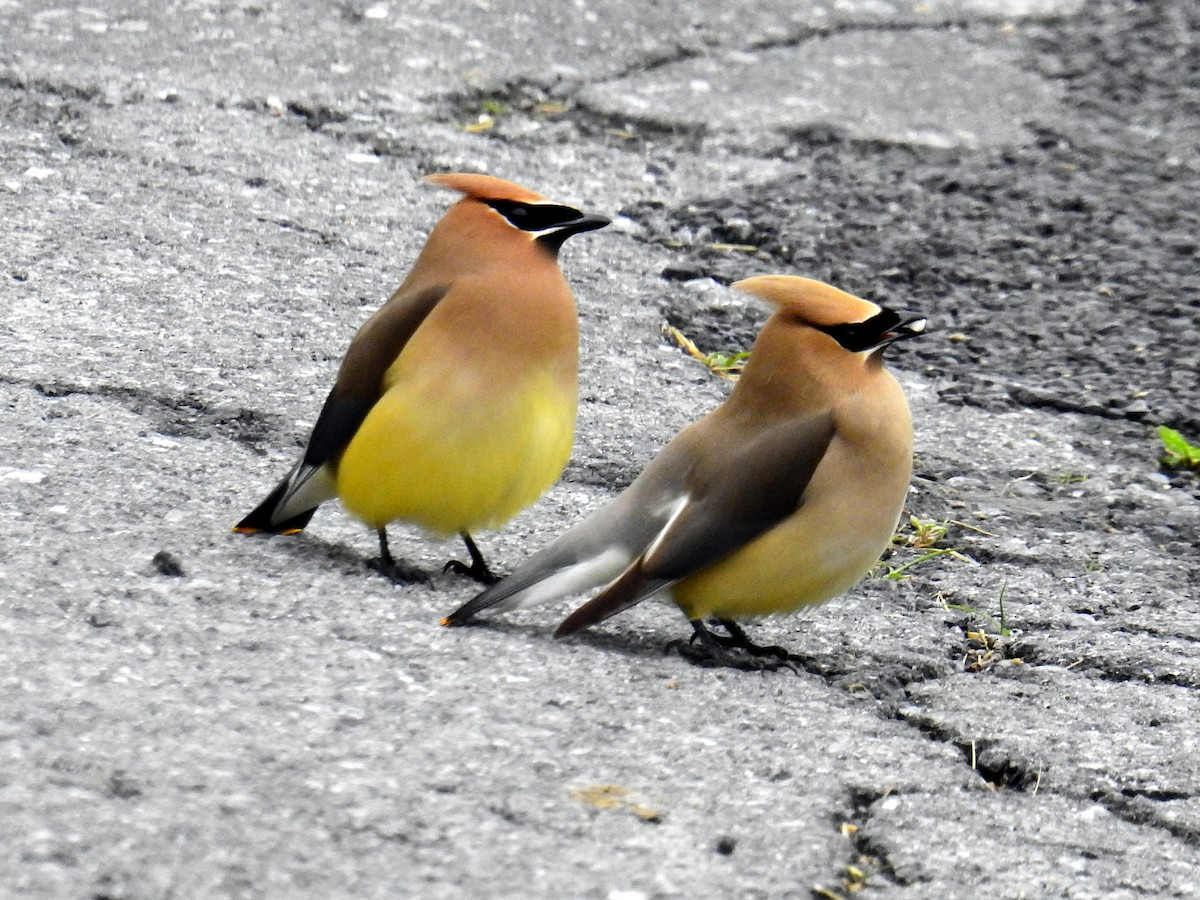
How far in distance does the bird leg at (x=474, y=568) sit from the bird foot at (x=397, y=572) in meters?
0.07

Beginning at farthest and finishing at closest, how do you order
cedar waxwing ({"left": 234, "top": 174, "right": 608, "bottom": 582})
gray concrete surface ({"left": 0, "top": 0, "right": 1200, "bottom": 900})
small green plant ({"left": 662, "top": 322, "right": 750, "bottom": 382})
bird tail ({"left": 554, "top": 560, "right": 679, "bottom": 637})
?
small green plant ({"left": 662, "top": 322, "right": 750, "bottom": 382}), cedar waxwing ({"left": 234, "top": 174, "right": 608, "bottom": 582}), bird tail ({"left": 554, "top": 560, "right": 679, "bottom": 637}), gray concrete surface ({"left": 0, "top": 0, "right": 1200, "bottom": 900})

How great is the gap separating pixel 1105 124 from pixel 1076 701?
3.67 metres

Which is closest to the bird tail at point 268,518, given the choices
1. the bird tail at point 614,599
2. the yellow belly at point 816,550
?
the bird tail at point 614,599

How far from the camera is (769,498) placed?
3186 millimetres

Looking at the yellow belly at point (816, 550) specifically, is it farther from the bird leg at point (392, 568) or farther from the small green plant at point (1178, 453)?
the small green plant at point (1178, 453)

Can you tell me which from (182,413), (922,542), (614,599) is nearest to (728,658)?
(614,599)

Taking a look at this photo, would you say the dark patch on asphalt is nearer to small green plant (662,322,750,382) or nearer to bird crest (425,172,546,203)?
small green plant (662,322,750,382)

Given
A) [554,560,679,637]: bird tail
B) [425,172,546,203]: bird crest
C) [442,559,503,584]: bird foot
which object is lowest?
[442,559,503,584]: bird foot

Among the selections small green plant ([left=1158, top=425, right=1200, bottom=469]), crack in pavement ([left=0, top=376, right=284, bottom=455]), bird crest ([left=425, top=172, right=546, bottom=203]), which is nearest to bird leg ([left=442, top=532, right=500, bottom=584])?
crack in pavement ([left=0, top=376, right=284, bottom=455])

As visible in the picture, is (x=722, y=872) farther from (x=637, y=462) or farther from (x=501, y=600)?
(x=637, y=462)

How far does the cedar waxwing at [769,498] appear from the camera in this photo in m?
3.15

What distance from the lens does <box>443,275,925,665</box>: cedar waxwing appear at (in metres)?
3.15

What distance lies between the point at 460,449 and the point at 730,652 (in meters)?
0.63

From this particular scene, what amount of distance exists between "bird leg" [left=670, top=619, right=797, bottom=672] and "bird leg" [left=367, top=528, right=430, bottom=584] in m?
0.54
